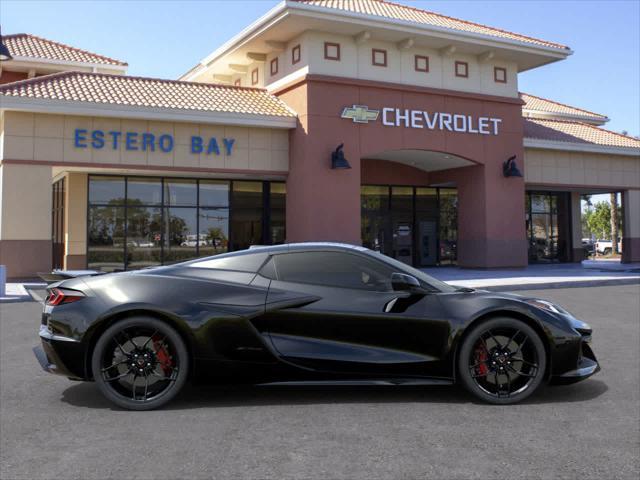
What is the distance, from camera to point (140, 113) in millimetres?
18938

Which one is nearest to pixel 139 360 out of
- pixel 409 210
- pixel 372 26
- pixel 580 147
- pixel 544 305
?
pixel 544 305

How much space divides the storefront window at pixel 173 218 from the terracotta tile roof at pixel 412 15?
6887 millimetres

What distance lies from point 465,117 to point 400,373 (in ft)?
64.0

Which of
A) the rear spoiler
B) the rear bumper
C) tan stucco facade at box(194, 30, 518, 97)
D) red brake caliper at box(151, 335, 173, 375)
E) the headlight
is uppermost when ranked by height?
tan stucco facade at box(194, 30, 518, 97)

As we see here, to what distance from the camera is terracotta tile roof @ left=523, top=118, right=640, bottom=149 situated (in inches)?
1039

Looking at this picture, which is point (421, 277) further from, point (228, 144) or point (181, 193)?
point (181, 193)

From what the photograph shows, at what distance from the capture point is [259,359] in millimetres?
4746

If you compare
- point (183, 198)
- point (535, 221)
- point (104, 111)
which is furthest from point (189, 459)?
point (535, 221)

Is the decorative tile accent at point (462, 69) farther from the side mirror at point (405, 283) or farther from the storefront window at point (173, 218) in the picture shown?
the side mirror at point (405, 283)

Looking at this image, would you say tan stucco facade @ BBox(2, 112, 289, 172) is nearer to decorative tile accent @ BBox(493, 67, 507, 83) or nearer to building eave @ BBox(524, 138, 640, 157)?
decorative tile accent @ BBox(493, 67, 507, 83)

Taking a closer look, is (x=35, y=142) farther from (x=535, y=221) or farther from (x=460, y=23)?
(x=535, y=221)

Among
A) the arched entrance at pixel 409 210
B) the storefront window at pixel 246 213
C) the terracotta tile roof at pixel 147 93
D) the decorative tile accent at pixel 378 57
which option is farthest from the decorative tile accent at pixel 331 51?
the storefront window at pixel 246 213

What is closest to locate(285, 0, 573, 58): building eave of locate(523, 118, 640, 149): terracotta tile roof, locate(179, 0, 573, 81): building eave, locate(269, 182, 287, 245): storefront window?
locate(179, 0, 573, 81): building eave

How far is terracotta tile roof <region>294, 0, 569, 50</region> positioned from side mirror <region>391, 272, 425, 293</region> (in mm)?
16319
